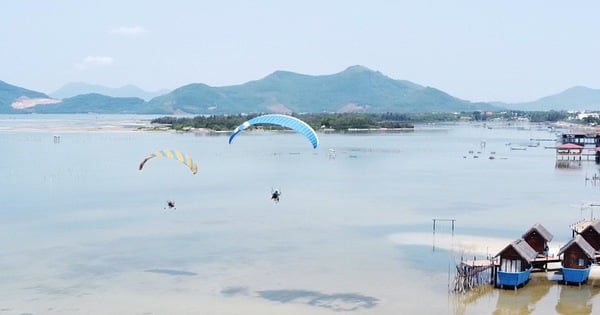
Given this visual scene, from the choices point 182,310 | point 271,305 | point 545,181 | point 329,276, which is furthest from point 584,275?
point 545,181

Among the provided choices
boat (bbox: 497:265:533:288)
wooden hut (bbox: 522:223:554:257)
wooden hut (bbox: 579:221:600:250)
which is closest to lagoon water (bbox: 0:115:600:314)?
boat (bbox: 497:265:533:288)

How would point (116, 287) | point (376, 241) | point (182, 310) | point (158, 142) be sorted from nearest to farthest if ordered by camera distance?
point (182, 310), point (116, 287), point (376, 241), point (158, 142)

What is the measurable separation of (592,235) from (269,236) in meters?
8.47

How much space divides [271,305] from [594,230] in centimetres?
853

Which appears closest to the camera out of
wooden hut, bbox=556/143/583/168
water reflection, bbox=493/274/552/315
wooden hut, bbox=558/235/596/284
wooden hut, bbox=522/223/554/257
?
water reflection, bbox=493/274/552/315

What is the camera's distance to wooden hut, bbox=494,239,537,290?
1554 cm

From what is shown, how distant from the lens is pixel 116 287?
607 inches

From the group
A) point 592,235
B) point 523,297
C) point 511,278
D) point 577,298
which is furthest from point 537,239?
point 523,297

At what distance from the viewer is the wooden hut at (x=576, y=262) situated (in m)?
15.9

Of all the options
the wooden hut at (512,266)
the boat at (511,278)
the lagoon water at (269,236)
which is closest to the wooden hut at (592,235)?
the lagoon water at (269,236)

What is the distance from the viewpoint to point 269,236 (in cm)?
2073

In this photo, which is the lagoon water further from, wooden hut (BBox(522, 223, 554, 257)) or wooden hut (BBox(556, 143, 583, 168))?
wooden hut (BBox(556, 143, 583, 168))

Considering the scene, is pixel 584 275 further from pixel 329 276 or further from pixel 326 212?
pixel 326 212

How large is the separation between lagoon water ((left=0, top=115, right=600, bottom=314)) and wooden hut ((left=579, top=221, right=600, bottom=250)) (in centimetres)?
142
